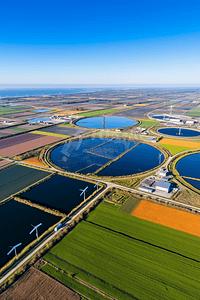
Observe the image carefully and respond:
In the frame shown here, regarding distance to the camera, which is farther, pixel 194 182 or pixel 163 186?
pixel 194 182

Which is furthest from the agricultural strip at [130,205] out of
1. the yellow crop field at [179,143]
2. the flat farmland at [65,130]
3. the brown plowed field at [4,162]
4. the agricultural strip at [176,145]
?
the flat farmland at [65,130]

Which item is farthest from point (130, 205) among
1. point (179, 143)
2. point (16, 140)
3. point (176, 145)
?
point (16, 140)

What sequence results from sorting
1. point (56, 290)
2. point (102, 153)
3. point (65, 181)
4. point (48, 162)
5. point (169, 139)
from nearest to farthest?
point (56, 290), point (65, 181), point (48, 162), point (102, 153), point (169, 139)

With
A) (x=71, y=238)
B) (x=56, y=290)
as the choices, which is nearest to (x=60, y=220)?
(x=71, y=238)

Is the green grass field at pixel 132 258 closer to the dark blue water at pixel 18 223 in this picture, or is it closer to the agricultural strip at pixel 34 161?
the dark blue water at pixel 18 223

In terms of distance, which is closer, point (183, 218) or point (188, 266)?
point (188, 266)

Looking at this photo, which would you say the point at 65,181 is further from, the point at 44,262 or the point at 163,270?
the point at 163,270

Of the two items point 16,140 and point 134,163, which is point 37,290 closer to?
point 134,163
